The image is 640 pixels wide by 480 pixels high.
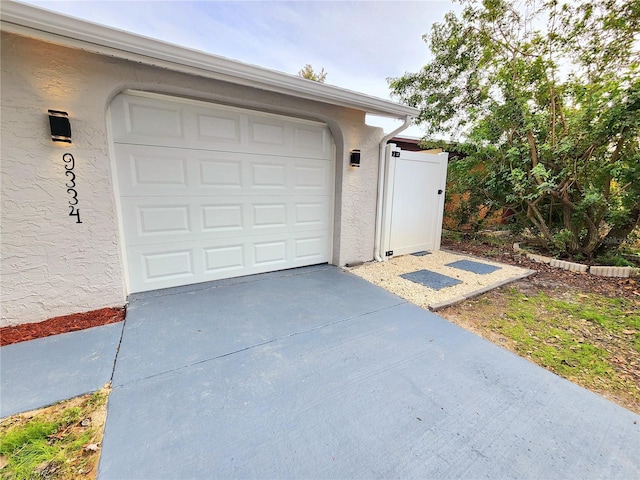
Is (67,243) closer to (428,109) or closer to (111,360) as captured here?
(111,360)

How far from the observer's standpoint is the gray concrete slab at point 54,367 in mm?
1788

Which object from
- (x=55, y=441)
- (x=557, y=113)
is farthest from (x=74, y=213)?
(x=557, y=113)

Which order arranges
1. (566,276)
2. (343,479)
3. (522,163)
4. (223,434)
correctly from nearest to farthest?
(343,479)
(223,434)
(566,276)
(522,163)

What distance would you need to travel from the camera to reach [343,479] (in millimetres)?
1296

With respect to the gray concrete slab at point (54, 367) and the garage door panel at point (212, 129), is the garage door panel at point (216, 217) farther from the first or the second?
the gray concrete slab at point (54, 367)

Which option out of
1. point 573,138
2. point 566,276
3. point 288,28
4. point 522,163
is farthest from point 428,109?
point 566,276

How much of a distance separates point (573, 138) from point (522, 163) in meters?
0.81

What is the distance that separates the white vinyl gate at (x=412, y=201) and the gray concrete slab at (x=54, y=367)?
14.0 ft

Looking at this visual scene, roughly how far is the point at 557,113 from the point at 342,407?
642cm

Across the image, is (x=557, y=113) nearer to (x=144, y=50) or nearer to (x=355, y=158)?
(x=355, y=158)

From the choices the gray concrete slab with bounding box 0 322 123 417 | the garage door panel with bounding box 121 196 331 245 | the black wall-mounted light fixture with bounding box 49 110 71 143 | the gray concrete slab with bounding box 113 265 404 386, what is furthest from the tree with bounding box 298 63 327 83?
the gray concrete slab with bounding box 0 322 123 417

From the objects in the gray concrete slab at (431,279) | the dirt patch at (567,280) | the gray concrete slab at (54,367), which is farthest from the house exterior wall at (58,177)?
the dirt patch at (567,280)

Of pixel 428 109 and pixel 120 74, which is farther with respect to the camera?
pixel 428 109

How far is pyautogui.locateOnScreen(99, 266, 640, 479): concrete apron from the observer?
1.38 m
